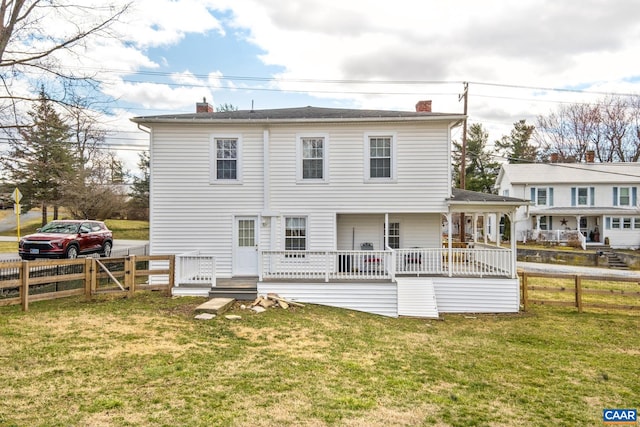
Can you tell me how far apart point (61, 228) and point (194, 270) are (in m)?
8.97

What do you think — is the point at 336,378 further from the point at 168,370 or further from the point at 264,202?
the point at 264,202

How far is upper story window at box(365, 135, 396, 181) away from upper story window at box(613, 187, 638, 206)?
27633mm

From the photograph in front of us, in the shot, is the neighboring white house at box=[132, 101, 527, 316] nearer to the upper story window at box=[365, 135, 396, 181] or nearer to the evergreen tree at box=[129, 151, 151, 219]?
the upper story window at box=[365, 135, 396, 181]

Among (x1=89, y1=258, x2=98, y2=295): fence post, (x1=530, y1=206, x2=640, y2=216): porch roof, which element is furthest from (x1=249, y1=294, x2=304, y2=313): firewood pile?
(x1=530, y1=206, x2=640, y2=216): porch roof

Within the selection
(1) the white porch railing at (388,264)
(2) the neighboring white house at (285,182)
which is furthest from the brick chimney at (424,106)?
(1) the white porch railing at (388,264)

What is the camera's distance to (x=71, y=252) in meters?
15.9

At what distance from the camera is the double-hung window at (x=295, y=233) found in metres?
13.1

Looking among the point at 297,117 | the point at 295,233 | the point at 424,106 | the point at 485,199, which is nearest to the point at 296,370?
the point at 295,233

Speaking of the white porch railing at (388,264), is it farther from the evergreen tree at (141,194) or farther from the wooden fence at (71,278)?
the evergreen tree at (141,194)

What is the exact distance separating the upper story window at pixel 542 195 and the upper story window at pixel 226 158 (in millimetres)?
27524

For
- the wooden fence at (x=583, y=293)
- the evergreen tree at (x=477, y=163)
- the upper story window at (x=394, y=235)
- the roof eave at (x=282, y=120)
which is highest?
the evergreen tree at (x=477, y=163)

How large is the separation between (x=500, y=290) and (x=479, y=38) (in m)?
12.9

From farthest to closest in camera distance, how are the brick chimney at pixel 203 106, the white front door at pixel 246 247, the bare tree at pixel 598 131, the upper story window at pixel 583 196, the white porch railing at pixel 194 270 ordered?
the bare tree at pixel 598 131 → the upper story window at pixel 583 196 → the brick chimney at pixel 203 106 → the white front door at pixel 246 247 → the white porch railing at pixel 194 270

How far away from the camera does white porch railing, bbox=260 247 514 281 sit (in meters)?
11.6
